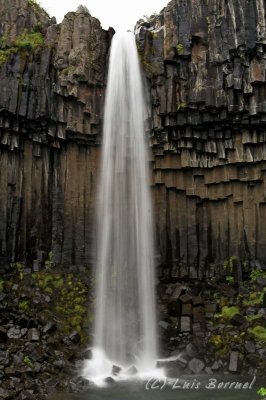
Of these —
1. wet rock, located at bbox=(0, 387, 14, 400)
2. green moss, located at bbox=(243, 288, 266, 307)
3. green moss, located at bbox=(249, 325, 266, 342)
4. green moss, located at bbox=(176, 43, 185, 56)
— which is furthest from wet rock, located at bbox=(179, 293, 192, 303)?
green moss, located at bbox=(176, 43, 185, 56)

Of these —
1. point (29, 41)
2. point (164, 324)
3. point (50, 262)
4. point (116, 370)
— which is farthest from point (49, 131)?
point (116, 370)

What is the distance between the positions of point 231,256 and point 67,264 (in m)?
6.89

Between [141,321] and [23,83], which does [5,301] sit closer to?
[141,321]

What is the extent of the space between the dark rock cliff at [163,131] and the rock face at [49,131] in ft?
0.14

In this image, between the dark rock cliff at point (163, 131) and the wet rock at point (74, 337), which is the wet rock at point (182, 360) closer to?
the wet rock at point (74, 337)

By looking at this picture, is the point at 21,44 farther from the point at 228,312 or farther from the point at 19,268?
the point at 228,312

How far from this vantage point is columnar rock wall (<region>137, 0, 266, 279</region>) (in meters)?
19.6

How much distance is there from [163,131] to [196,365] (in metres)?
9.51

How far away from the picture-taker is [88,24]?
69.8ft

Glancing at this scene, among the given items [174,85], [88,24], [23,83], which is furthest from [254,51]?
[23,83]

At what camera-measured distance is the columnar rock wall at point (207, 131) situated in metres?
19.6

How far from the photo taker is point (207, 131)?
20.4m

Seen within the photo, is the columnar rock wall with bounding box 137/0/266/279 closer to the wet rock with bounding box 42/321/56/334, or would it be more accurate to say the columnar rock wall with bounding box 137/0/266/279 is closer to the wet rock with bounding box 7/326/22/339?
the wet rock with bounding box 42/321/56/334

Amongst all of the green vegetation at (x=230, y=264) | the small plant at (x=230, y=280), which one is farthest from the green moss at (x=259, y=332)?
the green vegetation at (x=230, y=264)
